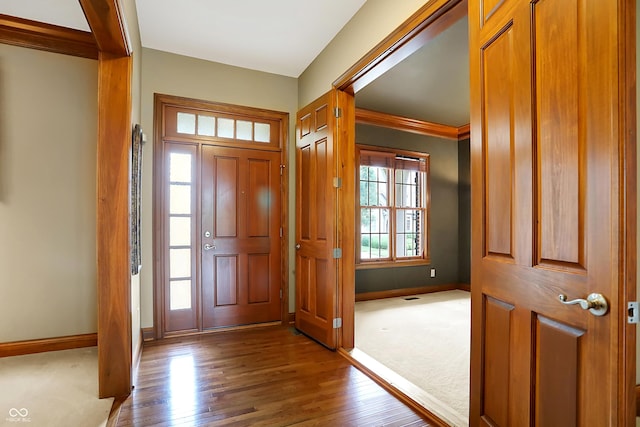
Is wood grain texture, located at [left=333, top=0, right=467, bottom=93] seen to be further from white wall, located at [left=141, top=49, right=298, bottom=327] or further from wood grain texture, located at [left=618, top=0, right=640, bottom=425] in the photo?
white wall, located at [left=141, top=49, right=298, bottom=327]

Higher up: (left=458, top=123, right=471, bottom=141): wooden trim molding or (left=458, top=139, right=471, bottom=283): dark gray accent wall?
(left=458, top=123, right=471, bottom=141): wooden trim molding

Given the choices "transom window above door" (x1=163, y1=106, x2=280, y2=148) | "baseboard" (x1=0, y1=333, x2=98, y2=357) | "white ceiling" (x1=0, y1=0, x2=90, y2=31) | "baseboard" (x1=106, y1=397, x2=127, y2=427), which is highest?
"white ceiling" (x1=0, y1=0, x2=90, y2=31)

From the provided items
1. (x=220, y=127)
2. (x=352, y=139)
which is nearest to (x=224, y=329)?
(x=220, y=127)

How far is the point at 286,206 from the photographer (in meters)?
3.82

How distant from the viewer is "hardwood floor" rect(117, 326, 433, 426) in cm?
194

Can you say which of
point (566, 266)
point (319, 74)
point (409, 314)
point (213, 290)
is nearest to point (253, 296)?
point (213, 290)

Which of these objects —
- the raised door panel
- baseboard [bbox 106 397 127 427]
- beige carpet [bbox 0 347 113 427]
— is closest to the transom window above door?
beige carpet [bbox 0 347 113 427]

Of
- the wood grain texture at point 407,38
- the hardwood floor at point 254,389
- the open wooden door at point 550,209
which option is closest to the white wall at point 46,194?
the hardwood floor at point 254,389

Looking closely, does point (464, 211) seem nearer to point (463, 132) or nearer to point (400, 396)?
point (463, 132)

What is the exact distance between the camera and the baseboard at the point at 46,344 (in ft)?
9.14

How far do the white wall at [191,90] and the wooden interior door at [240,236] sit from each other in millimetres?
240

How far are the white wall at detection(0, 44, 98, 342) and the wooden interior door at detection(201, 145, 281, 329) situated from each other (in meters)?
1.06

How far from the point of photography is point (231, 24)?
9.44 ft

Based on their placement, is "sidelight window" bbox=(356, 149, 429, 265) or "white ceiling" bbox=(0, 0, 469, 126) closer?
"white ceiling" bbox=(0, 0, 469, 126)
